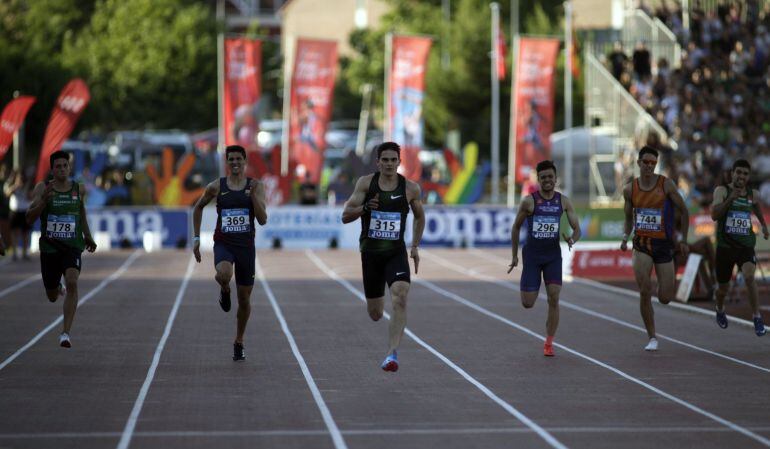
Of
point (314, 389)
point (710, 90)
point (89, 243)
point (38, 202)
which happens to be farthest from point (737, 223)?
point (710, 90)

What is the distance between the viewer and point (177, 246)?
37000 mm

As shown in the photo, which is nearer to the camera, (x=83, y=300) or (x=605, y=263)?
(x=83, y=300)

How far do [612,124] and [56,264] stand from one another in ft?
100

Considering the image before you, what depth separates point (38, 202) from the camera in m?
14.8

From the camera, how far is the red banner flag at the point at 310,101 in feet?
141

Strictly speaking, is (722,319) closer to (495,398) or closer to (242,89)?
(495,398)

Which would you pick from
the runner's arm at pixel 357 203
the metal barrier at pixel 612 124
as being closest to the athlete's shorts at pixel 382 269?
the runner's arm at pixel 357 203

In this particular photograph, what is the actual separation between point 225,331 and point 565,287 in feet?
32.2

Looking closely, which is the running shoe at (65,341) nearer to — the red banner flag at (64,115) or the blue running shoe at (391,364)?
the blue running shoe at (391,364)

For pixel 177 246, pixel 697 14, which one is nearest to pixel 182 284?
pixel 177 246

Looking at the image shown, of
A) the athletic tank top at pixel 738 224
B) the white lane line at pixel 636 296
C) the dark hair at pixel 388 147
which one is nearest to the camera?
the dark hair at pixel 388 147

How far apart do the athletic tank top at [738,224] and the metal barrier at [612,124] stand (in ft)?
74.0

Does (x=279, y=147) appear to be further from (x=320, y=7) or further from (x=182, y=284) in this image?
(x=320, y=7)

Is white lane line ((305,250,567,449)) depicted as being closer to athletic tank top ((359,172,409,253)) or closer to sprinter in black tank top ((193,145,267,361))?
athletic tank top ((359,172,409,253))
